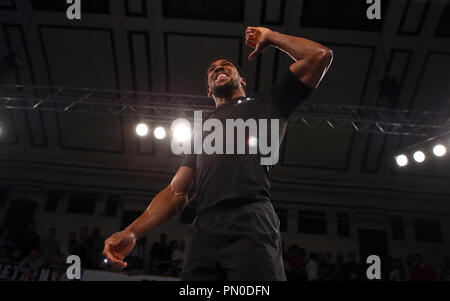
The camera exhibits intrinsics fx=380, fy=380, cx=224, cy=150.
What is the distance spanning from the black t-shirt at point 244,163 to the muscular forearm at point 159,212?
0.14 m

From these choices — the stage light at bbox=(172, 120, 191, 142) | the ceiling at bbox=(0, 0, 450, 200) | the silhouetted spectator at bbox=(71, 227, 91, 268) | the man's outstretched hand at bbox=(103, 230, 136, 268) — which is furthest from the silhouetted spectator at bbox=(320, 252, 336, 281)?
the man's outstretched hand at bbox=(103, 230, 136, 268)

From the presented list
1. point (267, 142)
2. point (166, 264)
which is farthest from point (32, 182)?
point (267, 142)

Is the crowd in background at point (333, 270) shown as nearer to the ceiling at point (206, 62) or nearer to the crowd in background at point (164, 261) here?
the crowd in background at point (164, 261)

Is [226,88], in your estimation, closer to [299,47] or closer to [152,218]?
[299,47]

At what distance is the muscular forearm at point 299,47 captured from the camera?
155 cm

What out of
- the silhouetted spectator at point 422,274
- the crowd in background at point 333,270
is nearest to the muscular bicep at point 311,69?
the crowd in background at point 333,270

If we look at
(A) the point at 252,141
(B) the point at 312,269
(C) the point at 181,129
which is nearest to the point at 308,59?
(A) the point at 252,141

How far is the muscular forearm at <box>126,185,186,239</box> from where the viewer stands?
5.29 feet

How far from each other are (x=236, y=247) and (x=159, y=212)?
51 centimetres

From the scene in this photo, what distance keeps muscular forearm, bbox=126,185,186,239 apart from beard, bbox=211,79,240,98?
513 millimetres

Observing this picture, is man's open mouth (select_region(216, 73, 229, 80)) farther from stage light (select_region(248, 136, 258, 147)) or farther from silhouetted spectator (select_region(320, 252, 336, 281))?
silhouetted spectator (select_region(320, 252, 336, 281))

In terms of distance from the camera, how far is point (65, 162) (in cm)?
1079
